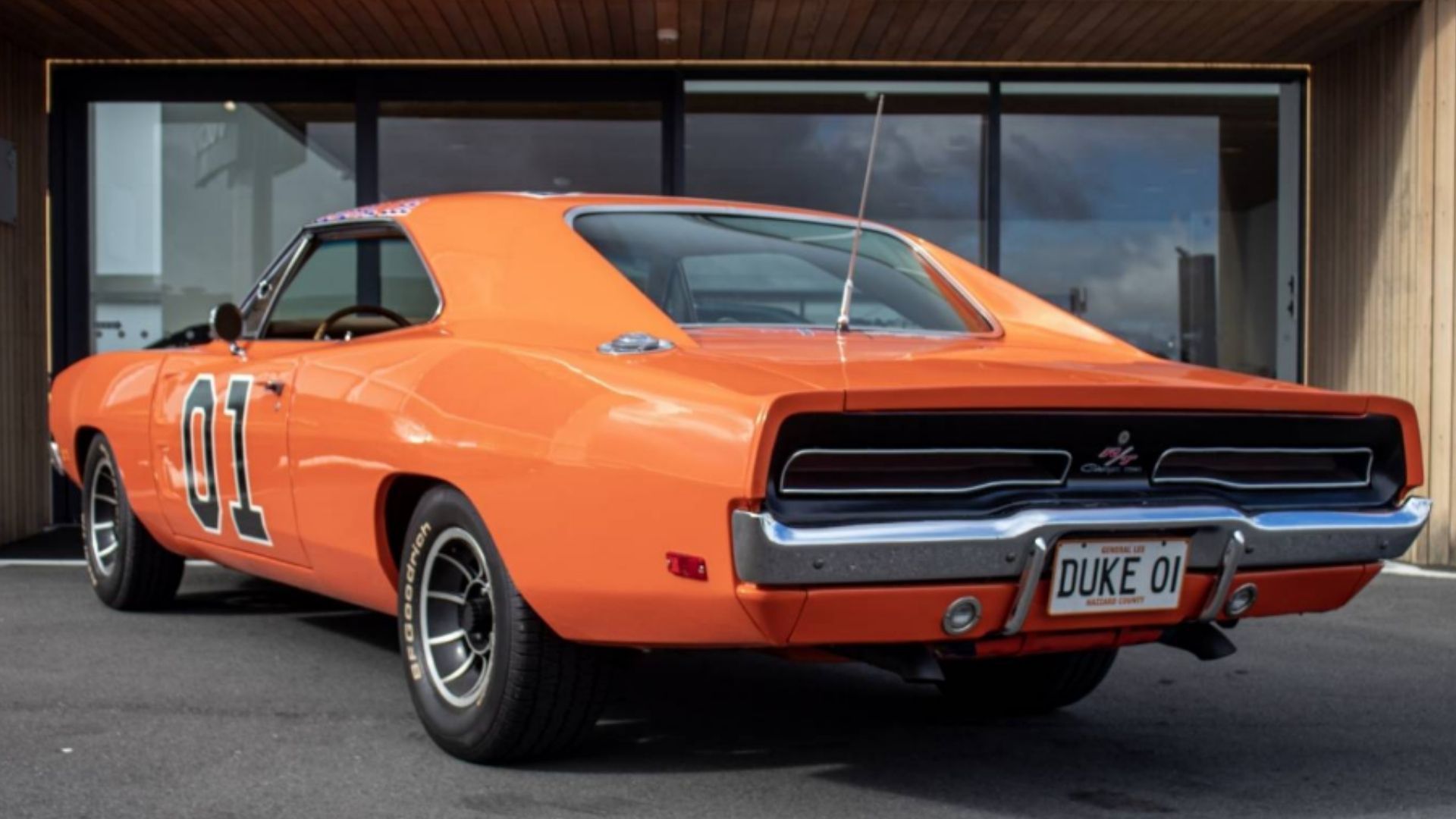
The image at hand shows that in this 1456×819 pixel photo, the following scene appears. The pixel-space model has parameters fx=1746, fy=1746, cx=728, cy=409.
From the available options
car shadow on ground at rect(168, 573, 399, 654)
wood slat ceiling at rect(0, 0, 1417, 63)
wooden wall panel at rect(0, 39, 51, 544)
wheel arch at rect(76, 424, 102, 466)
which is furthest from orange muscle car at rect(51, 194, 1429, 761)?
wooden wall panel at rect(0, 39, 51, 544)

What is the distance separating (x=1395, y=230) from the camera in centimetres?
887

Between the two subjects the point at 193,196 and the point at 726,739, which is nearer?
the point at 726,739

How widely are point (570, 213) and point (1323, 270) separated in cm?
657

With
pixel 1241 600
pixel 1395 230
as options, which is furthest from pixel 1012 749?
pixel 1395 230

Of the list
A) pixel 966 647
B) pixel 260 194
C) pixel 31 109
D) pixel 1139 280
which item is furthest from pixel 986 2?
pixel 966 647

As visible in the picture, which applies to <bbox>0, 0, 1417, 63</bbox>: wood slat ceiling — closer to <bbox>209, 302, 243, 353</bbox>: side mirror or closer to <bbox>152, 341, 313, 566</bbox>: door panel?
<bbox>152, 341, 313, 566</bbox>: door panel

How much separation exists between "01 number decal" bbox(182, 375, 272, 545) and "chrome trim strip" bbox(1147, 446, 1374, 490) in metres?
2.59

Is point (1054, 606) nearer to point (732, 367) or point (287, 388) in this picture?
point (732, 367)

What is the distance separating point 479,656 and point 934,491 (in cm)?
123

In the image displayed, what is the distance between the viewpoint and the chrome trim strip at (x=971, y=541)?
3137 millimetres

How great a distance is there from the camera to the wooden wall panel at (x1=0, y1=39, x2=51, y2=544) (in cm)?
934

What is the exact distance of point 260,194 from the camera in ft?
34.8

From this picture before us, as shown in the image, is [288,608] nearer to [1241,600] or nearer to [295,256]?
[295,256]

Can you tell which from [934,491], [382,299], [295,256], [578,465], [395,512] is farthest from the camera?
[382,299]
